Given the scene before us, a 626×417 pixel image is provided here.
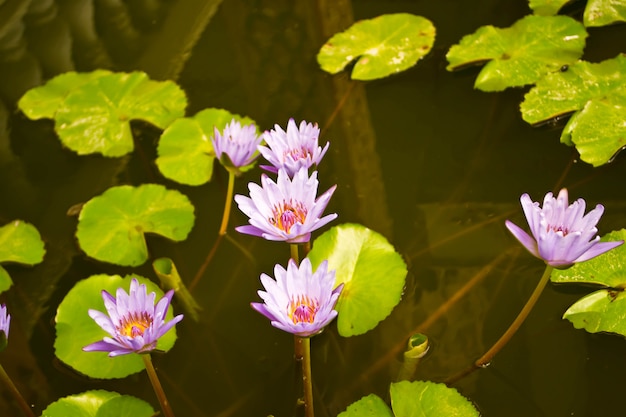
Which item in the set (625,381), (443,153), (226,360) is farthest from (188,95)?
(625,381)

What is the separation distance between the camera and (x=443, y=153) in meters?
1.88

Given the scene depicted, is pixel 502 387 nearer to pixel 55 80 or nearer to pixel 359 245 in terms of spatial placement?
pixel 359 245

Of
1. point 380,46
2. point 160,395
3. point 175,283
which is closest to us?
point 160,395

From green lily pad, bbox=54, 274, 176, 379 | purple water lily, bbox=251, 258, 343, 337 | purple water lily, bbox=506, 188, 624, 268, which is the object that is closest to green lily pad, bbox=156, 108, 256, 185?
green lily pad, bbox=54, 274, 176, 379

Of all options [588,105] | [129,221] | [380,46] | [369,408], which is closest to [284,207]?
[369,408]

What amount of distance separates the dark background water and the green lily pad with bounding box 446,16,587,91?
7 centimetres

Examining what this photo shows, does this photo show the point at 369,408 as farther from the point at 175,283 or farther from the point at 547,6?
the point at 547,6

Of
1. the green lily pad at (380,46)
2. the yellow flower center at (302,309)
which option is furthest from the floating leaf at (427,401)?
the green lily pad at (380,46)

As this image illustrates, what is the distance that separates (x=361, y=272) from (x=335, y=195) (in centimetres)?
37

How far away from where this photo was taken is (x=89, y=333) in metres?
1.46

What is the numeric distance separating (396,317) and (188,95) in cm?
111

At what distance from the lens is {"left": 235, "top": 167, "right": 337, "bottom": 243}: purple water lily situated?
1.15 metres

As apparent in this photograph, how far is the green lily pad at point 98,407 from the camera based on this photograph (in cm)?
130

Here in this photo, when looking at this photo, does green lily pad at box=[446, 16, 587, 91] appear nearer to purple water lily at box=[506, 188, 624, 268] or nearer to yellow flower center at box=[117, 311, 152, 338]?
purple water lily at box=[506, 188, 624, 268]
